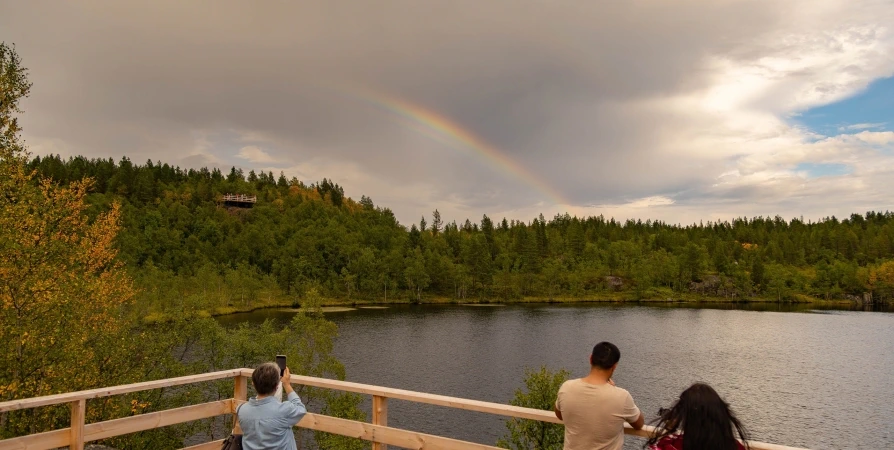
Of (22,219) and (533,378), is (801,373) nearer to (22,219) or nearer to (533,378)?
(533,378)

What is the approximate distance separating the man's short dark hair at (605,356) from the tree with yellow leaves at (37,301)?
11178 millimetres

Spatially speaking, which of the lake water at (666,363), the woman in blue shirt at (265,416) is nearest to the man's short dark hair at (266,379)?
the woman in blue shirt at (265,416)

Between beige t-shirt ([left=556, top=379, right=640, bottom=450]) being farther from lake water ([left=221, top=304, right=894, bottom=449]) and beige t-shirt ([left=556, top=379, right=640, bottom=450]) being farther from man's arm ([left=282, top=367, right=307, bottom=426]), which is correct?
lake water ([left=221, top=304, right=894, bottom=449])

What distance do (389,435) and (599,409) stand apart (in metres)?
2.69

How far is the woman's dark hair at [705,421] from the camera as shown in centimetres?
359

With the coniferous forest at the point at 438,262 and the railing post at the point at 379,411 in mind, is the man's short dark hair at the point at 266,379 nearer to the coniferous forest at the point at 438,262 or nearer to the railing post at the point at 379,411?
the railing post at the point at 379,411

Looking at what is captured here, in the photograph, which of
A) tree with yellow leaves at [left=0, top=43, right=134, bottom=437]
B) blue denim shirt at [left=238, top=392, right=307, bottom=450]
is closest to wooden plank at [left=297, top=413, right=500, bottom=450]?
blue denim shirt at [left=238, top=392, right=307, bottom=450]

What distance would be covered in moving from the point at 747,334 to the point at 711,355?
22.1m

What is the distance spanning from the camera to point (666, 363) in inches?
1996

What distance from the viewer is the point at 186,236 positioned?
165 meters

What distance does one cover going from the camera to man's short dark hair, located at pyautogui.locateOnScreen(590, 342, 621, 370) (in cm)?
460

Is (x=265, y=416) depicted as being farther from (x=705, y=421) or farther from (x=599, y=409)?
(x=705, y=421)

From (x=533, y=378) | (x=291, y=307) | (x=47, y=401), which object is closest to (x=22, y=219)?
(x=47, y=401)

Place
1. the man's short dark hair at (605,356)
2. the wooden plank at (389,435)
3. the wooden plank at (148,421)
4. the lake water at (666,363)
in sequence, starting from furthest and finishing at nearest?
the lake water at (666,363) → the wooden plank at (148,421) → the wooden plank at (389,435) → the man's short dark hair at (605,356)
